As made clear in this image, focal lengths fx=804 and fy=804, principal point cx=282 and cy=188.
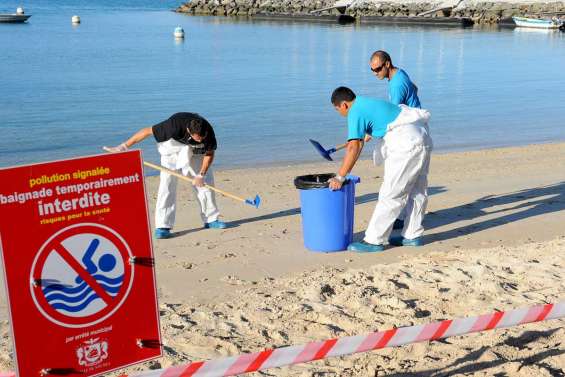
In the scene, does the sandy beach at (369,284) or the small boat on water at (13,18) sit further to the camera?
the small boat on water at (13,18)

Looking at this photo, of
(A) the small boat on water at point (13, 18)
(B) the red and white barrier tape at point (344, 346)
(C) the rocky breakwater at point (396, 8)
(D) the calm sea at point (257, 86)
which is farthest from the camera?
(C) the rocky breakwater at point (396, 8)

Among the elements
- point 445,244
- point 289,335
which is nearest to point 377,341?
point 289,335

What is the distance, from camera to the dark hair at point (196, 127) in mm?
8047

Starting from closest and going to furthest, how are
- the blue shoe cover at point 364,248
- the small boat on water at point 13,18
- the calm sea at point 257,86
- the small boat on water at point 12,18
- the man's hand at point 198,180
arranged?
the blue shoe cover at point 364,248 → the man's hand at point 198,180 → the calm sea at point 257,86 → the small boat on water at point 12,18 → the small boat on water at point 13,18

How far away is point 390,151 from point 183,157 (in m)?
2.26

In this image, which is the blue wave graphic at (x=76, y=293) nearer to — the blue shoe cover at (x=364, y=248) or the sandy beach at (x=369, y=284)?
the sandy beach at (x=369, y=284)

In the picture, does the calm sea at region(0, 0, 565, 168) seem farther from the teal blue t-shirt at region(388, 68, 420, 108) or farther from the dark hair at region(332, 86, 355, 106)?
the dark hair at region(332, 86, 355, 106)

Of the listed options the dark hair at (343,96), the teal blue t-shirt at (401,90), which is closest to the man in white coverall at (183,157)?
the dark hair at (343,96)

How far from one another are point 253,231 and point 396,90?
7.39 ft

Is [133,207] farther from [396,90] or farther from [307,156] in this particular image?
[307,156]

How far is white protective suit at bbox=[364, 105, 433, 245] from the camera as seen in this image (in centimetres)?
763

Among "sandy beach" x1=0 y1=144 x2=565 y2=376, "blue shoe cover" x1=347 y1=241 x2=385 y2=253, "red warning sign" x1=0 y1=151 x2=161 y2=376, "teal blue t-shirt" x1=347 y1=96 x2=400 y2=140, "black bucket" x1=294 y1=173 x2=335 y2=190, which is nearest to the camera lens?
"red warning sign" x1=0 y1=151 x2=161 y2=376

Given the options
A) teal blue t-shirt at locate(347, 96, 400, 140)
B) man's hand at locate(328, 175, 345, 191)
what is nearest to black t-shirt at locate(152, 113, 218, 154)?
man's hand at locate(328, 175, 345, 191)

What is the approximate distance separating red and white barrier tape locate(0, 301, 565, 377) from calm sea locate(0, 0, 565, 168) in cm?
1134
